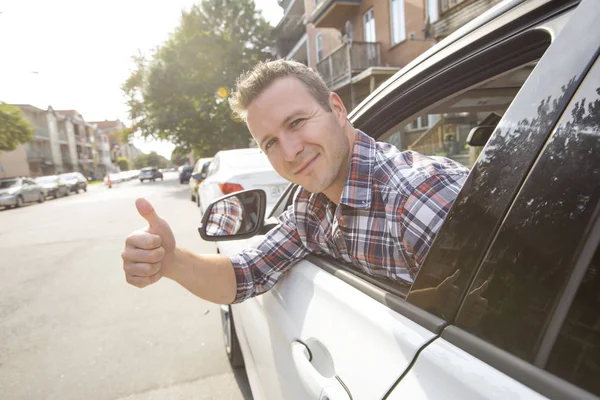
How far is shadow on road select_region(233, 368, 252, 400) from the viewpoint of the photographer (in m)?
2.61

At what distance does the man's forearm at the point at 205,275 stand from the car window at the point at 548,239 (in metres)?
1.08

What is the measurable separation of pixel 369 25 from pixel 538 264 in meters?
16.2

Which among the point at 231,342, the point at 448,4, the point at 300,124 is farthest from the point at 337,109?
the point at 448,4

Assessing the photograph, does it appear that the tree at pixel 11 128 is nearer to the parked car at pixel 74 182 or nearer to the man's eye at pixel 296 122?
the parked car at pixel 74 182

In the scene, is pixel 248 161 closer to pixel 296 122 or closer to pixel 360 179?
pixel 296 122

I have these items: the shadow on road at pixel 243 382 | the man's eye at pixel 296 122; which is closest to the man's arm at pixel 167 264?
the man's eye at pixel 296 122

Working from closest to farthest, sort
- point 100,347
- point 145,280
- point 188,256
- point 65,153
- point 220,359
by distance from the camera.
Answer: point 145,280
point 188,256
point 220,359
point 100,347
point 65,153

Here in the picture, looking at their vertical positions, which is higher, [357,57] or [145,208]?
[357,57]

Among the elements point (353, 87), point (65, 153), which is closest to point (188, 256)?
point (353, 87)

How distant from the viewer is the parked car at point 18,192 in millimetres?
19484

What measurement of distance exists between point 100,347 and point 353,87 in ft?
45.8

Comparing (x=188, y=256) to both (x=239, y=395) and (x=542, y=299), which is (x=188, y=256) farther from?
(x=239, y=395)

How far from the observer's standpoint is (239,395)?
8.55ft

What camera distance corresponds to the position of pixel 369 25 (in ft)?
49.0
